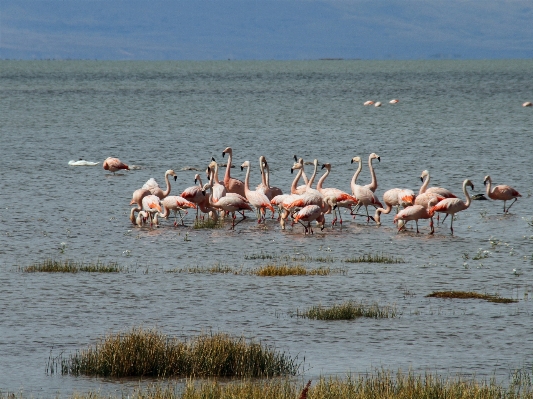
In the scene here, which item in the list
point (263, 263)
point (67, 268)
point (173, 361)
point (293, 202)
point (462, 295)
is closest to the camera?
point (173, 361)

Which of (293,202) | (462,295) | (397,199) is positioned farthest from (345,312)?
(397,199)

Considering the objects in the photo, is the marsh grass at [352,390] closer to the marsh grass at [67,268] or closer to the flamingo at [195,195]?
the marsh grass at [67,268]

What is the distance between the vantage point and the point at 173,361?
10.4 meters

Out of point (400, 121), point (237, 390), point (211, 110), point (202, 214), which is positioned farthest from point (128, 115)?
point (237, 390)

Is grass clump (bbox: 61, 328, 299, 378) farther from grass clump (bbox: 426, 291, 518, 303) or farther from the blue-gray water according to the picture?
grass clump (bbox: 426, 291, 518, 303)

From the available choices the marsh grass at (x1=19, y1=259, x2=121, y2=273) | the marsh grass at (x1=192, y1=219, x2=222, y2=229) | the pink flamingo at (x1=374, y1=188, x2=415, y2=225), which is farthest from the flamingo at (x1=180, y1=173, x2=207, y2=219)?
the marsh grass at (x1=19, y1=259, x2=121, y2=273)

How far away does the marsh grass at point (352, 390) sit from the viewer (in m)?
8.96

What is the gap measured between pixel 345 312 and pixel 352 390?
3949 mm

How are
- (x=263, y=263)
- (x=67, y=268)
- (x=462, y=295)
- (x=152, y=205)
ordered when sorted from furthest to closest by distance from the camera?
1. (x=152, y=205)
2. (x=263, y=263)
3. (x=67, y=268)
4. (x=462, y=295)

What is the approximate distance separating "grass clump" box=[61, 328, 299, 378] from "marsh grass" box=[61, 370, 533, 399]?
2.02 feet

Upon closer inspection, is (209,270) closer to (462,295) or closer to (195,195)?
(462,295)

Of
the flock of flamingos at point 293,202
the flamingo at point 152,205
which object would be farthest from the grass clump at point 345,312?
the flamingo at point 152,205

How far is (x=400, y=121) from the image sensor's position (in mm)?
62781

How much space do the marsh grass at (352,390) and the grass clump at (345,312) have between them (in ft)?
10.7
